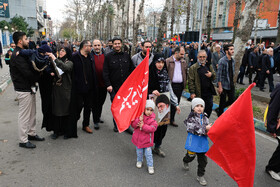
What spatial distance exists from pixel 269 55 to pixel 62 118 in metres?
9.04

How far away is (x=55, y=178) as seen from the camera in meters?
3.46

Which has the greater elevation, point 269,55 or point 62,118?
point 269,55

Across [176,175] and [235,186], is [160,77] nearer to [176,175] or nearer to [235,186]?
[176,175]

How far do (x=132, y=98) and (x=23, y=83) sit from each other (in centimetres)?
205

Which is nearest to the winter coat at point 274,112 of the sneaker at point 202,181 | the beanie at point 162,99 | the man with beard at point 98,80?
the sneaker at point 202,181

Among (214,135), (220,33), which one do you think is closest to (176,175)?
(214,135)

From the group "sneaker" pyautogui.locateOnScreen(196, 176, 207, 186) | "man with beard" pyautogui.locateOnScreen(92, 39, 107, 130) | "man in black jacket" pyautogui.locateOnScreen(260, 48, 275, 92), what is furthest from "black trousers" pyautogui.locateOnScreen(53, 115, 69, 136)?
"man in black jacket" pyautogui.locateOnScreen(260, 48, 275, 92)

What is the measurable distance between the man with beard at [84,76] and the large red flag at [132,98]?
1.23 m

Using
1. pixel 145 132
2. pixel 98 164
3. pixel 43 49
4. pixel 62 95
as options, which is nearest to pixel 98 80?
pixel 62 95

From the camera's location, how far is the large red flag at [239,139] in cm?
266

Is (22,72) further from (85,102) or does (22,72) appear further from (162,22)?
(162,22)

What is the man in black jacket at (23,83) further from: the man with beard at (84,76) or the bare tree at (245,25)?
the bare tree at (245,25)

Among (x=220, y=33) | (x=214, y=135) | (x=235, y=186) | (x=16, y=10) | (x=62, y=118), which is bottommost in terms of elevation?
(x=235, y=186)

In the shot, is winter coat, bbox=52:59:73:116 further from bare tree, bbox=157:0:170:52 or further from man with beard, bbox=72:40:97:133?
bare tree, bbox=157:0:170:52
